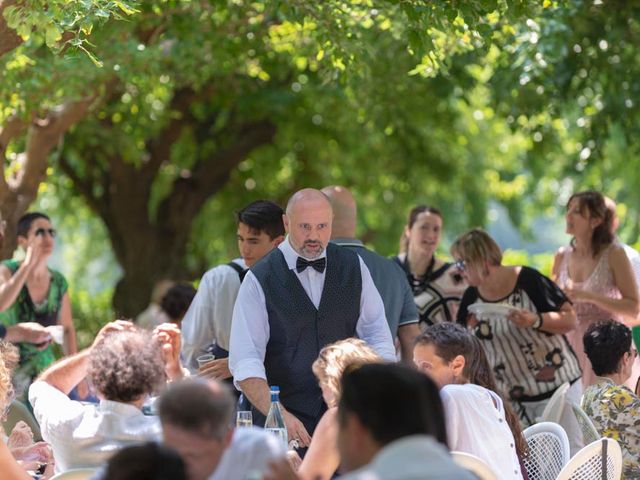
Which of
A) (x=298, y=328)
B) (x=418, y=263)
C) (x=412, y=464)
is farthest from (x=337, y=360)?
(x=418, y=263)

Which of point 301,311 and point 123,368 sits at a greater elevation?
point 301,311

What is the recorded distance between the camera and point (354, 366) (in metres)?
4.57

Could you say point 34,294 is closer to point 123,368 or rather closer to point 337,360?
point 123,368

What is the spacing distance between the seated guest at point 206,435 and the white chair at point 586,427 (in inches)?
106

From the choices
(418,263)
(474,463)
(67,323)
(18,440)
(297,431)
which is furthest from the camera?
(67,323)

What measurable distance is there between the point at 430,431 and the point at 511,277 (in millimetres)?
4444

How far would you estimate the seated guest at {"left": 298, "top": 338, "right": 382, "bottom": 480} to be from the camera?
474 centimetres

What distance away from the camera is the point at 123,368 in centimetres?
480

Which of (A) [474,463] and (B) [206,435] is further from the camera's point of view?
(A) [474,463]

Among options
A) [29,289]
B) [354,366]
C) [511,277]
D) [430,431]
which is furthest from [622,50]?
[430,431]

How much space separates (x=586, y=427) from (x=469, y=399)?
129 cm

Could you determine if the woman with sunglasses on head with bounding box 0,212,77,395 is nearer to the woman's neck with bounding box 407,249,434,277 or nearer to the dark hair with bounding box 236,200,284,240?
the dark hair with bounding box 236,200,284,240

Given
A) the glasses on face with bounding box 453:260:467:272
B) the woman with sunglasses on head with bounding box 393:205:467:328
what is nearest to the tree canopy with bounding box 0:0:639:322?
the woman with sunglasses on head with bounding box 393:205:467:328

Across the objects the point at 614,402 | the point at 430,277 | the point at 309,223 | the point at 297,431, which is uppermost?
the point at 309,223
